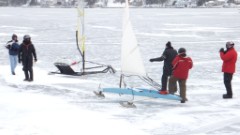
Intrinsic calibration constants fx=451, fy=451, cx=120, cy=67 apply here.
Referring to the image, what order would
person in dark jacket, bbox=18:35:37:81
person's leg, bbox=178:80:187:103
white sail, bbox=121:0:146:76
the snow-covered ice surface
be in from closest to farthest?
the snow-covered ice surface
white sail, bbox=121:0:146:76
person's leg, bbox=178:80:187:103
person in dark jacket, bbox=18:35:37:81

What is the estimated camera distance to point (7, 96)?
1063cm

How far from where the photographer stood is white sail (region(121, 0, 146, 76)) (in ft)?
32.8

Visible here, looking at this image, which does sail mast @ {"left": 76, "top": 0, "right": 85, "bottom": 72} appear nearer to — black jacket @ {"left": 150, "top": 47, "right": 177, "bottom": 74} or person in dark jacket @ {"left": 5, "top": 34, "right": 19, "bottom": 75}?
person in dark jacket @ {"left": 5, "top": 34, "right": 19, "bottom": 75}

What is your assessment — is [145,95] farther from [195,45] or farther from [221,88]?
[195,45]

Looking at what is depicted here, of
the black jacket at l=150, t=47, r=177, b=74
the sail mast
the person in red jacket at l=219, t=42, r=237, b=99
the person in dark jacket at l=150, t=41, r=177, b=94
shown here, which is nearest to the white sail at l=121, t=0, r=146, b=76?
the person in dark jacket at l=150, t=41, r=177, b=94

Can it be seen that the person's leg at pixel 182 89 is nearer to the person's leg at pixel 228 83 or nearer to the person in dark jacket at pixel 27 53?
the person's leg at pixel 228 83

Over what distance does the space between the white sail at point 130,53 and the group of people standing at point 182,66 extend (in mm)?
409

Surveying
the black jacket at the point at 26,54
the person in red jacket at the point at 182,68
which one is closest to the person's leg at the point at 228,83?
the person in red jacket at the point at 182,68

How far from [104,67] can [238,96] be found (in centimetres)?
572

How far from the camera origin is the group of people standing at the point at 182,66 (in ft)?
32.9

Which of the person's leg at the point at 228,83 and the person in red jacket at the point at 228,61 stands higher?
the person in red jacket at the point at 228,61

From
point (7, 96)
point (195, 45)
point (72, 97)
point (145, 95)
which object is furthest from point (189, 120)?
point (195, 45)

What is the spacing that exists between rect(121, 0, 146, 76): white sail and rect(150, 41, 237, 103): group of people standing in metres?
0.41

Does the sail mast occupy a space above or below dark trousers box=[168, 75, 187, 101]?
above
